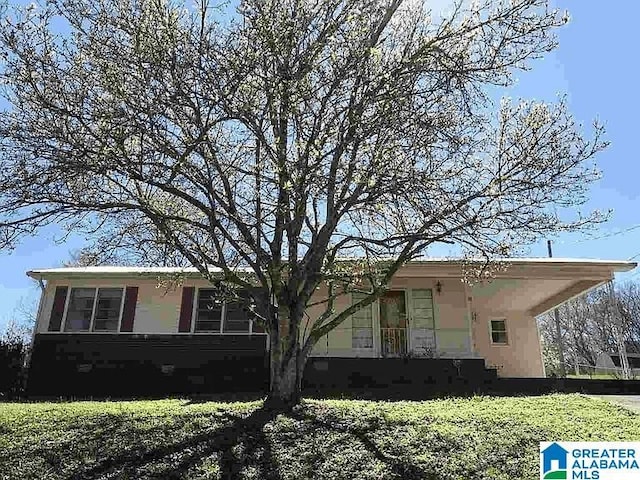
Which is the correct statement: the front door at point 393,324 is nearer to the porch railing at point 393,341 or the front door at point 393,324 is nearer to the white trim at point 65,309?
the porch railing at point 393,341

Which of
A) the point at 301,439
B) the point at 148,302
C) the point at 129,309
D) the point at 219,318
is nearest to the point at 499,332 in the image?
the point at 219,318

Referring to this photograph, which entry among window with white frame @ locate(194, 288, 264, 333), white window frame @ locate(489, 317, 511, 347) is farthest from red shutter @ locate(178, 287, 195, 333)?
white window frame @ locate(489, 317, 511, 347)

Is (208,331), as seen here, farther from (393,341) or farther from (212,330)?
(393,341)

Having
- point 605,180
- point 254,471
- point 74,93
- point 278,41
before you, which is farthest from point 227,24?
point 605,180

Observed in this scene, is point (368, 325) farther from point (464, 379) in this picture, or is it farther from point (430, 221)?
point (430, 221)

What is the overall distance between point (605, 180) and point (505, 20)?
339cm

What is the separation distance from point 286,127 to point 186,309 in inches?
313

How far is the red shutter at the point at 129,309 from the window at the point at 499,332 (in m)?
11.0

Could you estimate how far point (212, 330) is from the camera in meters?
14.5

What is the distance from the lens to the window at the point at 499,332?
685 inches

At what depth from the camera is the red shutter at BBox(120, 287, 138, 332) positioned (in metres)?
14.6

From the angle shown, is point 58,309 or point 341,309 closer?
point 341,309

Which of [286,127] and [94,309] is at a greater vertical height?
[286,127]

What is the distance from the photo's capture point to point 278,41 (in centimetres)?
719
